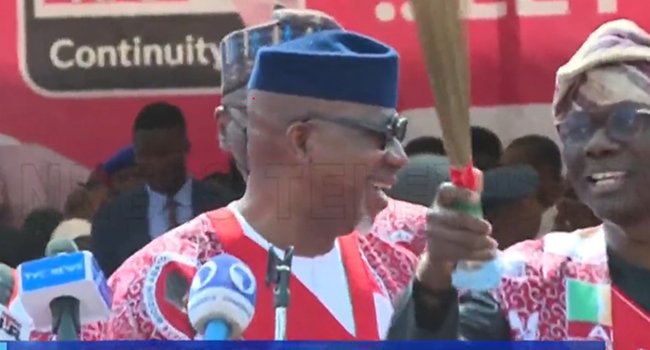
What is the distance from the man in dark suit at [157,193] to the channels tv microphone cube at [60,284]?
0.36 meters

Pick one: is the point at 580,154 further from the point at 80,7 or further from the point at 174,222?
the point at 80,7

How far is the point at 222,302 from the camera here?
916mm

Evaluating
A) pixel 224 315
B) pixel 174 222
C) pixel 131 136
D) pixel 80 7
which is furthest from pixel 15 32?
pixel 224 315

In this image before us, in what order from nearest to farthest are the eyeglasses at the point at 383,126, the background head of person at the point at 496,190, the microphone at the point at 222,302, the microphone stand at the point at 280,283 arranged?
the microphone at the point at 222,302
the microphone stand at the point at 280,283
the eyeglasses at the point at 383,126
the background head of person at the point at 496,190

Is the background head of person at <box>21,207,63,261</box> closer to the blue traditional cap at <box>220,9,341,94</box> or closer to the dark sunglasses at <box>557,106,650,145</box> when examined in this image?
the blue traditional cap at <box>220,9,341,94</box>

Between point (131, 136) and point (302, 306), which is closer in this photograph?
point (302, 306)

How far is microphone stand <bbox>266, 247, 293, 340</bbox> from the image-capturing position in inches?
41.0

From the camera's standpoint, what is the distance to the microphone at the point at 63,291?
3.18ft

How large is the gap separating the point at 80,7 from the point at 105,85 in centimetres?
10

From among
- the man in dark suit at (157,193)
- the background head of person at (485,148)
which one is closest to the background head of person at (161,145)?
the man in dark suit at (157,193)

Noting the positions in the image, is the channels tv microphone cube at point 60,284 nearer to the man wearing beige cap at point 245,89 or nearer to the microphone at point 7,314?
the microphone at point 7,314

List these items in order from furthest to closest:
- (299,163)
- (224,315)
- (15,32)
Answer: (15,32) < (299,163) < (224,315)

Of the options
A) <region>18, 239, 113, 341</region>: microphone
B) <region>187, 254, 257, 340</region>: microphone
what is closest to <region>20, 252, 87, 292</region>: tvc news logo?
<region>18, 239, 113, 341</region>: microphone

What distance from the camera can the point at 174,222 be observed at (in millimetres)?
1374
